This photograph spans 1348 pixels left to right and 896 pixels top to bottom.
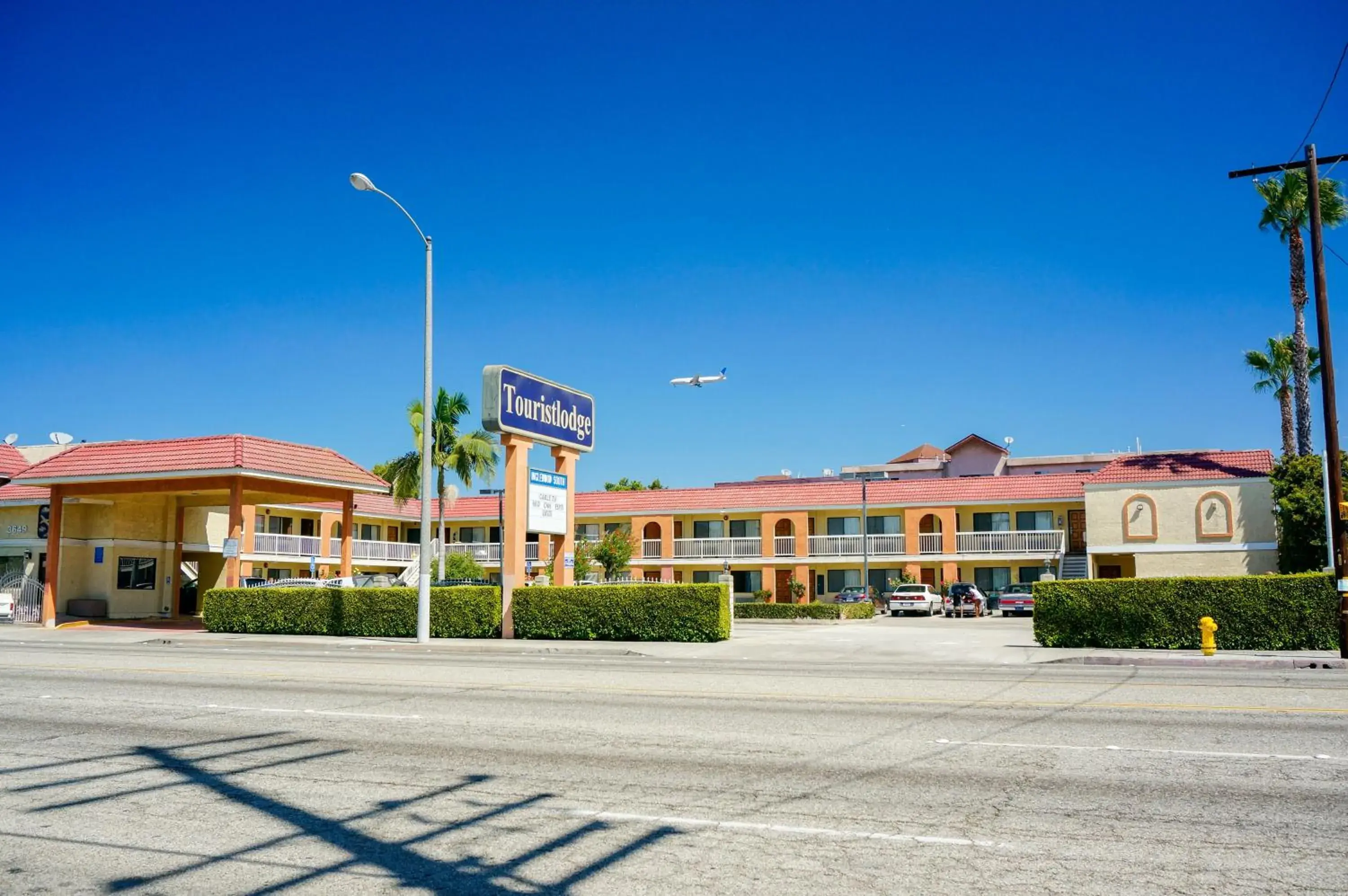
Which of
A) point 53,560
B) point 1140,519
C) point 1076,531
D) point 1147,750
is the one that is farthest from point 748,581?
point 1147,750

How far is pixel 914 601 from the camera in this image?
48.3 metres

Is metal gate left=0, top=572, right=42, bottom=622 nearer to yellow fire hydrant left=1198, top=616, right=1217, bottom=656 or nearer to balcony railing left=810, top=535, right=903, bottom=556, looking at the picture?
balcony railing left=810, top=535, right=903, bottom=556

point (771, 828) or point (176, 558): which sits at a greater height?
point (176, 558)

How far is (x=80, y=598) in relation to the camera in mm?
37438

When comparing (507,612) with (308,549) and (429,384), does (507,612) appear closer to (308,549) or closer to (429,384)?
(429,384)

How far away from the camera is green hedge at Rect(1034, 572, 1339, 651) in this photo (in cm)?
2181

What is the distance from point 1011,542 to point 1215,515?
37.1 ft

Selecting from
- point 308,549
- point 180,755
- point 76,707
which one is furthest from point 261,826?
point 308,549

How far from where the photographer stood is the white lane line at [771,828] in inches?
247

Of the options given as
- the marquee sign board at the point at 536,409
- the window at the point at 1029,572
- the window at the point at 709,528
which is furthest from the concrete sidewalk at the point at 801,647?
the window at the point at 709,528

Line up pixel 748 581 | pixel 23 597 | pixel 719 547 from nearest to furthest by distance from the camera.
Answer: pixel 23 597, pixel 719 547, pixel 748 581

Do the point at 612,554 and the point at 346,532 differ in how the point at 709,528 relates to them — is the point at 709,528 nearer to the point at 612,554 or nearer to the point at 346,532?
the point at 612,554

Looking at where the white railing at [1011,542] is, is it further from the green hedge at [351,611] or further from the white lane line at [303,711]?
the white lane line at [303,711]

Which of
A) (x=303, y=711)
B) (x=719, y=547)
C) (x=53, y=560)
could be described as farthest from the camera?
(x=719, y=547)
